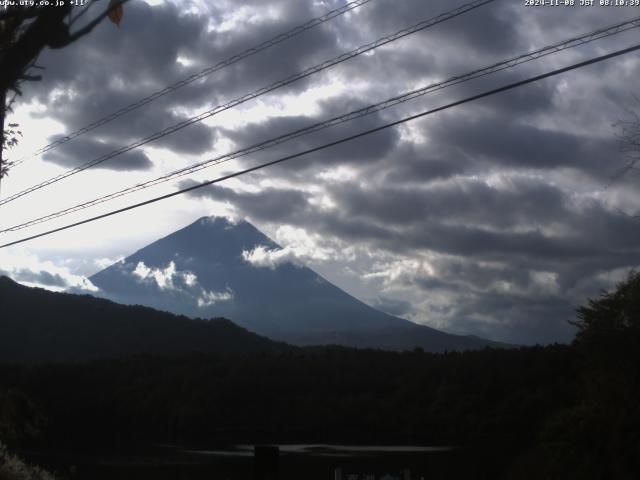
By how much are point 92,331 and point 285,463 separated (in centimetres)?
5885

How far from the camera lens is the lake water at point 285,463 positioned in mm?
46156

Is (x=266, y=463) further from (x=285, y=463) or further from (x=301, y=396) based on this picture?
(x=301, y=396)

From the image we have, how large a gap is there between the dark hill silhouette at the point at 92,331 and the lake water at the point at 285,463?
38.4 metres

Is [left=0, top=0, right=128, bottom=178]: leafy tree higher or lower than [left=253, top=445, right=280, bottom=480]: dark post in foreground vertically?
higher

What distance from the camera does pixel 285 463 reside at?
184 feet

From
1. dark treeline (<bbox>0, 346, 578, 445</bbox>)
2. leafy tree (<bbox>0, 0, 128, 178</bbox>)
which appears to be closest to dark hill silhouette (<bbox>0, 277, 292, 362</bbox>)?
dark treeline (<bbox>0, 346, 578, 445</bbox>)

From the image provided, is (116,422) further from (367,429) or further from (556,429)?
(556,429)

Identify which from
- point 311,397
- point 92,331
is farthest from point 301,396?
point 92,331

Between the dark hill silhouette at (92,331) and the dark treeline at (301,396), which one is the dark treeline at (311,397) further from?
the dark hill silhouette at (92,331)

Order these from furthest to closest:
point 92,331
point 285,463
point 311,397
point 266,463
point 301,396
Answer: point 92,331, point 301,396, point 311,397, point 285,463, point 266,463

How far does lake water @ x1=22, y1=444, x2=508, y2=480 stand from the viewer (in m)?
46.2

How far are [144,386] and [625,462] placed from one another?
66.1 metres

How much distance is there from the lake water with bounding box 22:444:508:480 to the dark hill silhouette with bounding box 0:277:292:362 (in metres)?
38.4

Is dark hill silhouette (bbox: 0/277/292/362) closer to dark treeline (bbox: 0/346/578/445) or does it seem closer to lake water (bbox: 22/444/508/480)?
dark treeline (bbox: 0/346/578/445)
